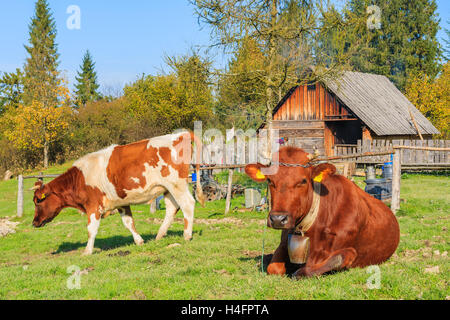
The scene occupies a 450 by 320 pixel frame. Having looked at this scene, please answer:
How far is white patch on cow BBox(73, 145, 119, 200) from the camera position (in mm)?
8641

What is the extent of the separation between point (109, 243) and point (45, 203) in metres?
1.55

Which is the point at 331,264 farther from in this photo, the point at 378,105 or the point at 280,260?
the point at 378,105

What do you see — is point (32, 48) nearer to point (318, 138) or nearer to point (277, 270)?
point (318, 138)

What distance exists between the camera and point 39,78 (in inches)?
1773

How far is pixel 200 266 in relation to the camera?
5.97 metres

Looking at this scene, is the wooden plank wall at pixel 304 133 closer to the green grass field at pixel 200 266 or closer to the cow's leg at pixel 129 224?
the green grass field at pixel 200 266

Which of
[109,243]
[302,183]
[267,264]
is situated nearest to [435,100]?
[109,243]

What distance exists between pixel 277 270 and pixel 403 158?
20.0m

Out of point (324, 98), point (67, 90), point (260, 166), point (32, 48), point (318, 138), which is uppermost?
point (32, 48)

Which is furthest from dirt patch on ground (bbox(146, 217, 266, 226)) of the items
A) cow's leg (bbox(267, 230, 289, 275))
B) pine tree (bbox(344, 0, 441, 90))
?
pine tree (bbox(344, 0, 441, 90))

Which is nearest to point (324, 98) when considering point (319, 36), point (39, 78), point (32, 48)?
point (319, 36)

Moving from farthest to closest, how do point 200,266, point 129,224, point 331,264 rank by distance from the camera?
point 129,224 → point 200,266 → point 331,264

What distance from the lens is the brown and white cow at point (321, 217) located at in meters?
4.60
